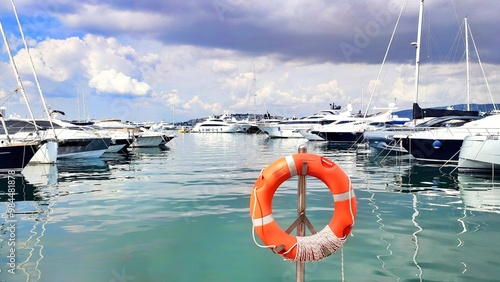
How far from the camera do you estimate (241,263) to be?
6.75 m

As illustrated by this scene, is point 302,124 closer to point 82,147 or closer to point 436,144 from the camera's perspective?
point 82,147

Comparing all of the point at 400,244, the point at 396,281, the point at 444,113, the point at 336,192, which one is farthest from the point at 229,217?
the point at 444,113

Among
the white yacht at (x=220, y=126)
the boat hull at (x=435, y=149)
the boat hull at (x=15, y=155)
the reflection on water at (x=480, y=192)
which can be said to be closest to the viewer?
the reflection on water at (x=480, y=192)

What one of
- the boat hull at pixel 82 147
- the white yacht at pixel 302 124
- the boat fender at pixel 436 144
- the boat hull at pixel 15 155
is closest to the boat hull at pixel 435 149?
the boat fender at pixel 436 144

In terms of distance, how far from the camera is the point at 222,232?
337 inches

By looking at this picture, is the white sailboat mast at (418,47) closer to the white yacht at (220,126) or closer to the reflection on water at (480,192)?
the reflection on water at (480,192)

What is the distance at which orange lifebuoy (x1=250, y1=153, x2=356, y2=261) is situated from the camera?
4742 millimetres

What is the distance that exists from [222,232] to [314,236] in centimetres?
404

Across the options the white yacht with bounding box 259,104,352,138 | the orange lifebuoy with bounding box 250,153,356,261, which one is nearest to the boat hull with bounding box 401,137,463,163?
the orange lifebuoy with bounding box 250,153,356,261

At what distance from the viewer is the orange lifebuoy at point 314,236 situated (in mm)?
4742

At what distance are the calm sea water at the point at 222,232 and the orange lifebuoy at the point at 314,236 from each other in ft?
3.02

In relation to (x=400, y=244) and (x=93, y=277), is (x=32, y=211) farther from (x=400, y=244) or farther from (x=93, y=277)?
(x=400, y=244)

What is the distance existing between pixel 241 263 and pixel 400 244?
2988 millimetres

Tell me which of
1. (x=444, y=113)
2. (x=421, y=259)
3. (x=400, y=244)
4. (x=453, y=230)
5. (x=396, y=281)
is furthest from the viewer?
(x=444, y=113)
